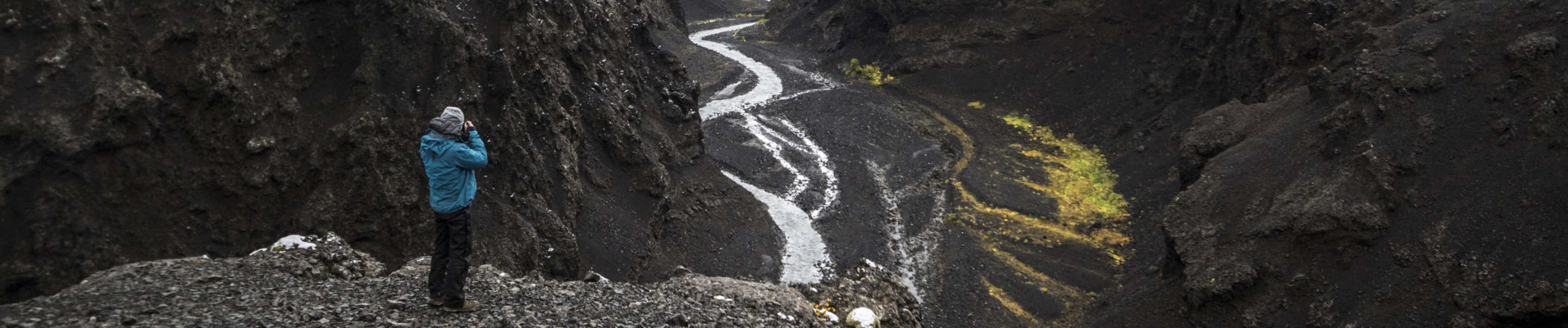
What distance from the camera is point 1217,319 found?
20.2 metres

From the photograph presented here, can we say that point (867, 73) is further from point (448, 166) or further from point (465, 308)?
point (448, 166)

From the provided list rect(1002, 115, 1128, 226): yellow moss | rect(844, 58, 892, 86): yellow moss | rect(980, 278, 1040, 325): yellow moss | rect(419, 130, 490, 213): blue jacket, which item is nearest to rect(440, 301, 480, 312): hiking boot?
rect(419, 130, 490, 213): blue jacket

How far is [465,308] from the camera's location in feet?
39.2

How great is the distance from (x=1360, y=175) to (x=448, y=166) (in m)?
20.9

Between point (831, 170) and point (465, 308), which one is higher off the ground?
point (465, 308)

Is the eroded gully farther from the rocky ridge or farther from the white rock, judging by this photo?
the rocky ridge

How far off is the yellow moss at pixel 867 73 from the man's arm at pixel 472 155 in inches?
1713

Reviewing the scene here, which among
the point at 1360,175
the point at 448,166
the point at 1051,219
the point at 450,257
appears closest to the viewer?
the point at 448,166

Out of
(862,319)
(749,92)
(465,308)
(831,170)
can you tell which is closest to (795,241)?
(831,170)

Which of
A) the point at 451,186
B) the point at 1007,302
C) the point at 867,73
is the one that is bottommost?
the point at 1007,302

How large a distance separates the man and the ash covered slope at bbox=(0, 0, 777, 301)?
24.8 feet

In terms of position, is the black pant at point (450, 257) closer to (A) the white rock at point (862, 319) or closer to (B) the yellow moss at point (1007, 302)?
(A) the white rock at point (862, 319)

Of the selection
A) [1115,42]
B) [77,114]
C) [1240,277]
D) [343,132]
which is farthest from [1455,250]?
[1115,42]

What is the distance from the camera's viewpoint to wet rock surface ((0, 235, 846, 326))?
35.5 ft
